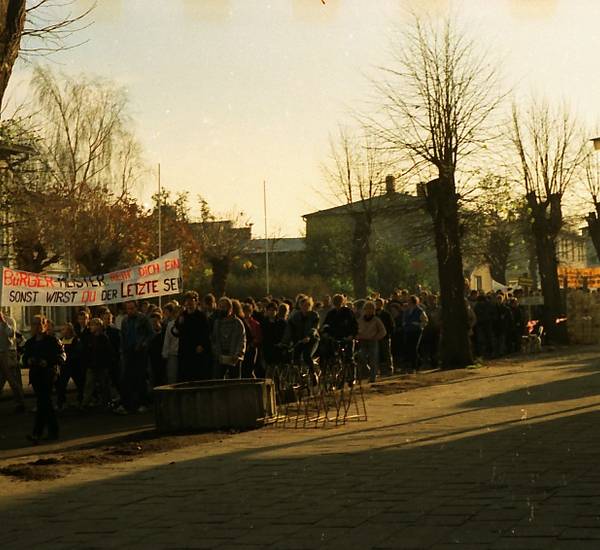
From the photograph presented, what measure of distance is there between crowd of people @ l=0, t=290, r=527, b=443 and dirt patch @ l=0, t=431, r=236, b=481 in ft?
5.04

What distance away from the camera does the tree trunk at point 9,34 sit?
13623 mm

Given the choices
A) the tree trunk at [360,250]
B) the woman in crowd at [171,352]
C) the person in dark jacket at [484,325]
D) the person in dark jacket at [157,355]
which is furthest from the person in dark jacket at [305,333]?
the tree trunk at [360,250]

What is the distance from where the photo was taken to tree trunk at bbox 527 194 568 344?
Answer: 42.4 metres

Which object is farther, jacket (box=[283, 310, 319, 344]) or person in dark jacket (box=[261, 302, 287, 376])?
jacket (box=[283, 310, 319, 344])

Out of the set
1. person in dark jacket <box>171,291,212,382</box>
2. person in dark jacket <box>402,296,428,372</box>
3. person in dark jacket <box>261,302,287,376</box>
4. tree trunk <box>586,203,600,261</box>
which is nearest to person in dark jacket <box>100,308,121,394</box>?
person in dark jacket <box>171,291,212,382</box>

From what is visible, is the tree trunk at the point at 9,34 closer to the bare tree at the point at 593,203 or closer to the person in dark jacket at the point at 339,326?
the person in dark jacket at the point at 339,326

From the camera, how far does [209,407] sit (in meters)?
16.1

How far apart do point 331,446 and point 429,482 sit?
3.17 metres

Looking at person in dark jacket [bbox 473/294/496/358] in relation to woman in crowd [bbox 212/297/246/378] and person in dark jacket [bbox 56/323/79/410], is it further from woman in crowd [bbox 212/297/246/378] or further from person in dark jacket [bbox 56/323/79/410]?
woman in crowd [bbox 212/297/246/378]

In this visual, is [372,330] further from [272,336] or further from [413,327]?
[413,327]

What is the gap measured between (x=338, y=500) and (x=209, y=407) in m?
6.33

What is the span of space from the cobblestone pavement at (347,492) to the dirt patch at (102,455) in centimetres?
28

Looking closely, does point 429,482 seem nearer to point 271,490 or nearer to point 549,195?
point 271,490

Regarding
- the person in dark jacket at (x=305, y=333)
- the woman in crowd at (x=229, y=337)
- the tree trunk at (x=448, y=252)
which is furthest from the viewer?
the tree trunk at (x=448, y=252)
